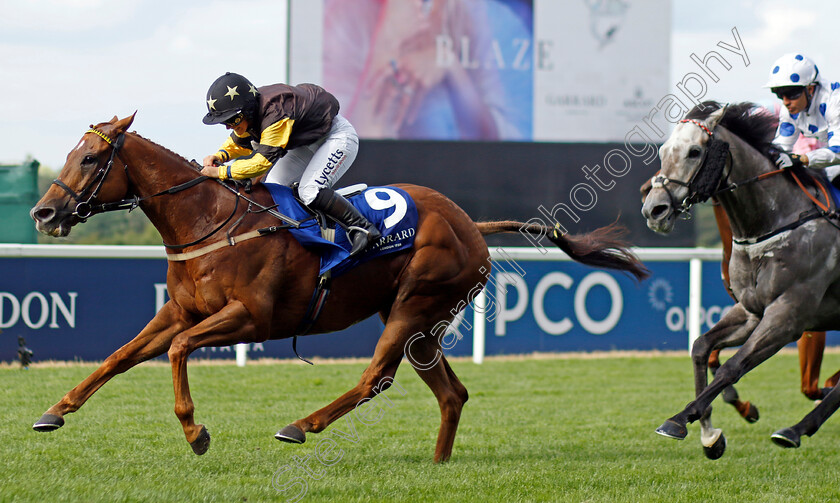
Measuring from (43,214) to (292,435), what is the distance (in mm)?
1409

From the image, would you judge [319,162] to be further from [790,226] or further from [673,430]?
[790,226]

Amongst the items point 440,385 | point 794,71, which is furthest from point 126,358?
point 794,71

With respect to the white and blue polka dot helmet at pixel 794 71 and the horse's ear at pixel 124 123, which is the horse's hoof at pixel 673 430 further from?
the horse's ear at pixel 124 123

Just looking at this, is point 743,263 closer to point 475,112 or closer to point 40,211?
point 40,211

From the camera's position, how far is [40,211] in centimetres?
387

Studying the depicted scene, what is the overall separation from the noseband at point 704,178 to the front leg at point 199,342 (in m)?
1.99

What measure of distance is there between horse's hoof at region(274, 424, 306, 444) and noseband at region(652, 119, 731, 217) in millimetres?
1964

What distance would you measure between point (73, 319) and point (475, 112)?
589 centimetres

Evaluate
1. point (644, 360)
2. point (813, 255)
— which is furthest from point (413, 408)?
point (644, 360)

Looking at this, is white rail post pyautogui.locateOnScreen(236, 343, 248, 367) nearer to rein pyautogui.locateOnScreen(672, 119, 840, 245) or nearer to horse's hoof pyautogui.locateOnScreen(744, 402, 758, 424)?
horse's hoof pyautogui.locateOnScreen(744, 402, 758, 424)

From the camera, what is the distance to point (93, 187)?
4012mm

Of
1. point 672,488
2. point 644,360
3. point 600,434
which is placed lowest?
point 644,360

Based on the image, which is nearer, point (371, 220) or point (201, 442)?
point (201, 442)

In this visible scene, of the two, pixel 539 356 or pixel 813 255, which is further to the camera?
pixel 539 356
